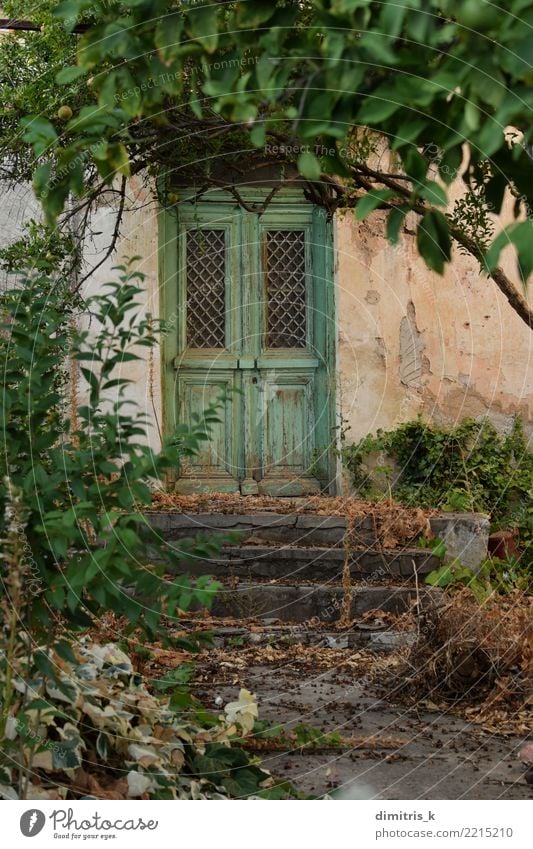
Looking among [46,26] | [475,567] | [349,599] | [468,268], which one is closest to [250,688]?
[349,599]

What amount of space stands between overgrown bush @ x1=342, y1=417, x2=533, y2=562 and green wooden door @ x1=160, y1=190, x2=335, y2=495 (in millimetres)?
264

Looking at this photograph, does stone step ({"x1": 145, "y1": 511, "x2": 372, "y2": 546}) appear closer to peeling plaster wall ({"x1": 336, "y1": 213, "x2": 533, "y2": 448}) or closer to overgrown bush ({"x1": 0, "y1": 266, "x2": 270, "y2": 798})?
peeling plaster wall ({"x1": 336, "y1": 213, "x2": 533, "y2": 448})

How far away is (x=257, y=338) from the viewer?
5.76 meters

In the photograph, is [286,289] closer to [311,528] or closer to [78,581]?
[311,528]

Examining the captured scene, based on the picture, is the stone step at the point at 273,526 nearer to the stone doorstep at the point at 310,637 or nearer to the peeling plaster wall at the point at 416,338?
the stone doorstep at the point at 310,637

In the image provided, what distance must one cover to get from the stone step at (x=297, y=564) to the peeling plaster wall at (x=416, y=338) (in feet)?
4.17

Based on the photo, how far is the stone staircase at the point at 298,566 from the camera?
4.60 m

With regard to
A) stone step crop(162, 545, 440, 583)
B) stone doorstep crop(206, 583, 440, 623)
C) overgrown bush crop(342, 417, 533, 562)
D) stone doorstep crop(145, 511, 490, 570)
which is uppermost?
overgrown bush crop(342, 417, 533, 562)

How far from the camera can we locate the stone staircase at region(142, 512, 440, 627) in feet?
15.1

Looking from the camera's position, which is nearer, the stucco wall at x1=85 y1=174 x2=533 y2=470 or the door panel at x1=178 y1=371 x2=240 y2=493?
the door panel at x1=178 y1=371 x2=240 y2=493

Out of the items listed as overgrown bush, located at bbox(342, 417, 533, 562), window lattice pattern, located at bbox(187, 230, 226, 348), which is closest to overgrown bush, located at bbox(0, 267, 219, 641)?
window lattice pattern, located at bbox(187, 230, 226, 348)

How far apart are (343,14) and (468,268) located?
4.50 metres

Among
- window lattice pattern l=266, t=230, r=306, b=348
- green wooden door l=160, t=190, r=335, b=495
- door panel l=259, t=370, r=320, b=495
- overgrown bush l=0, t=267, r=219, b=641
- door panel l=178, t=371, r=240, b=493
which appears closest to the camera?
overgrown bush l=0, t=267, r=219, b=641

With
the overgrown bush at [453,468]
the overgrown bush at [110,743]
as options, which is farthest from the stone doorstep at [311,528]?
the overgrown bush at [110,743]
